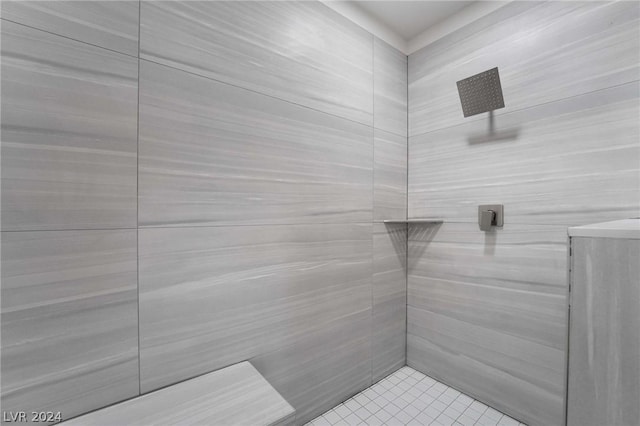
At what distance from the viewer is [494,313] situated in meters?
1.25

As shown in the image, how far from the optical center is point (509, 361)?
120 cm

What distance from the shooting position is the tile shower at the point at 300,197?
67 cm

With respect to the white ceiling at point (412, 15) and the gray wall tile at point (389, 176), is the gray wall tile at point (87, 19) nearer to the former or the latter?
the white ceiling at point (412, 15)

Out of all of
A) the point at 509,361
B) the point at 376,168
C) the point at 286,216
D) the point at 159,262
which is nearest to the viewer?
the point at 159,262

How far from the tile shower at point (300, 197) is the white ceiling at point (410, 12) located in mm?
119

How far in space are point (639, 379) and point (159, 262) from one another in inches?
46.0

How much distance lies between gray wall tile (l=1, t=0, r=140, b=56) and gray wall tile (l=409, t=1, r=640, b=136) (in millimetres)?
1366

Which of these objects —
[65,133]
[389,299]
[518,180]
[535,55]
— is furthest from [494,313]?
[65,133]

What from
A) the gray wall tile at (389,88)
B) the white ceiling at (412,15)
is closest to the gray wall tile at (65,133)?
the white ceiling at (412,15)

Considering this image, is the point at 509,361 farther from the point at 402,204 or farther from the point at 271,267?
the point at 271,267

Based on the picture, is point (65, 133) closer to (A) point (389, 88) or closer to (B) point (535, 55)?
(A) point (389, 88)

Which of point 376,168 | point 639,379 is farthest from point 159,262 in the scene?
point 639,379

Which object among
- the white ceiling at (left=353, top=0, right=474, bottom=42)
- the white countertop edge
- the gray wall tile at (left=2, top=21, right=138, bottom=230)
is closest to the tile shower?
the gray wall tile at (left=2, top=21, right=138, bottom=230)

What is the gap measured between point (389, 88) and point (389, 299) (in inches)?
46.1
